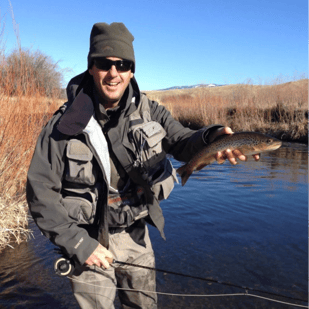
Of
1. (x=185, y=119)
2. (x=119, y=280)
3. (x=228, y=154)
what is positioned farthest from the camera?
(x=185, y=119)

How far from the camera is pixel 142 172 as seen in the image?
2508mm

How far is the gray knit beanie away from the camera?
7.93ft

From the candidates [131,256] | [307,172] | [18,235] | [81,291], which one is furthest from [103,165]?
[307,172]

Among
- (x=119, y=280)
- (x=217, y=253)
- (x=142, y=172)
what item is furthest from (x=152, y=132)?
(x=217, y=253)

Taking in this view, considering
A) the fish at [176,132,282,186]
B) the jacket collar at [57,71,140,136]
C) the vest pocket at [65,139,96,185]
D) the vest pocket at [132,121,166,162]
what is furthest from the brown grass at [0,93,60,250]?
the fish at [176,132,282,186]

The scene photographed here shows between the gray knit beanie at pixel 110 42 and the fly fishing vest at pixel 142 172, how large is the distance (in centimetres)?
41

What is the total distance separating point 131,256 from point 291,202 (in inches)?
218

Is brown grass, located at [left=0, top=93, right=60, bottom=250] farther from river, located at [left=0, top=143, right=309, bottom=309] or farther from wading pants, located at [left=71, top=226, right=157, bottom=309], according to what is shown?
wading pants, located at [left=71, top=226, right=157, bottom=309]

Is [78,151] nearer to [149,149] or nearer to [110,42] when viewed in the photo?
[149,149]

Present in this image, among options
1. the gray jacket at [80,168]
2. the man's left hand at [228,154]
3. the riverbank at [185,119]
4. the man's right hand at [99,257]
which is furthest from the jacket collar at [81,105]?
the riverbank at [185,119]

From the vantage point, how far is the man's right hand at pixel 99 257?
219 centimetres

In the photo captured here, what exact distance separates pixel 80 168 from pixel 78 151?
12cm

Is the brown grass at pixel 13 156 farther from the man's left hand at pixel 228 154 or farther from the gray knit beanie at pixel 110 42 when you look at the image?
the man's left hand at pixel 228 154

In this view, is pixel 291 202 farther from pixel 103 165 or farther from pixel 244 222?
pixel 103 165
